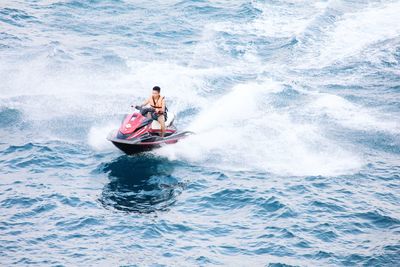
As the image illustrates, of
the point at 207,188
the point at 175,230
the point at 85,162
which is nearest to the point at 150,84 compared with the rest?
the point at 85,162

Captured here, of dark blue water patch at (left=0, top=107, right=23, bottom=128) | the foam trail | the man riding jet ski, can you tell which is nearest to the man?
the man riding jet ski

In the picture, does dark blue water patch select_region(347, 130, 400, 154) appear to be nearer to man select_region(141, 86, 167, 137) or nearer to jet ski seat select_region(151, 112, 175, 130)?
jet ski seat select_region(151, 112, 175, 130)

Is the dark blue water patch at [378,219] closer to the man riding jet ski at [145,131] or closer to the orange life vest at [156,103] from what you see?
the man riding jet ski at [145,131]

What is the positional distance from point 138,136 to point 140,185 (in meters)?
1.80

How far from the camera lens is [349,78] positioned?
94.4ft

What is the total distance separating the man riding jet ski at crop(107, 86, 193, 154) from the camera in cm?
1998

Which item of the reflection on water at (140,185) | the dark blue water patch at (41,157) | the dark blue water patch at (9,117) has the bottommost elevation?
the reflection on water at (140,185)

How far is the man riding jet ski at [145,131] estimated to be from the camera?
1998 cm

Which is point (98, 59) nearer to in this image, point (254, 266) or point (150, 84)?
point (150, 84)

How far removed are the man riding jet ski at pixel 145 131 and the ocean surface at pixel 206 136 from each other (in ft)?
1.92

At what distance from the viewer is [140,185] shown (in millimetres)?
19109

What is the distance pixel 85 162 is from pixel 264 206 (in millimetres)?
6171

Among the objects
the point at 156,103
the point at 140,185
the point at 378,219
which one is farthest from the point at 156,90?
the point at 378,219

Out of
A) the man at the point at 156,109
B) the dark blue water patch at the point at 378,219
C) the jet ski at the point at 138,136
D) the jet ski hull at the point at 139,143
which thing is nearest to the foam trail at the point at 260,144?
the jet ski hull at the point at 139,143
